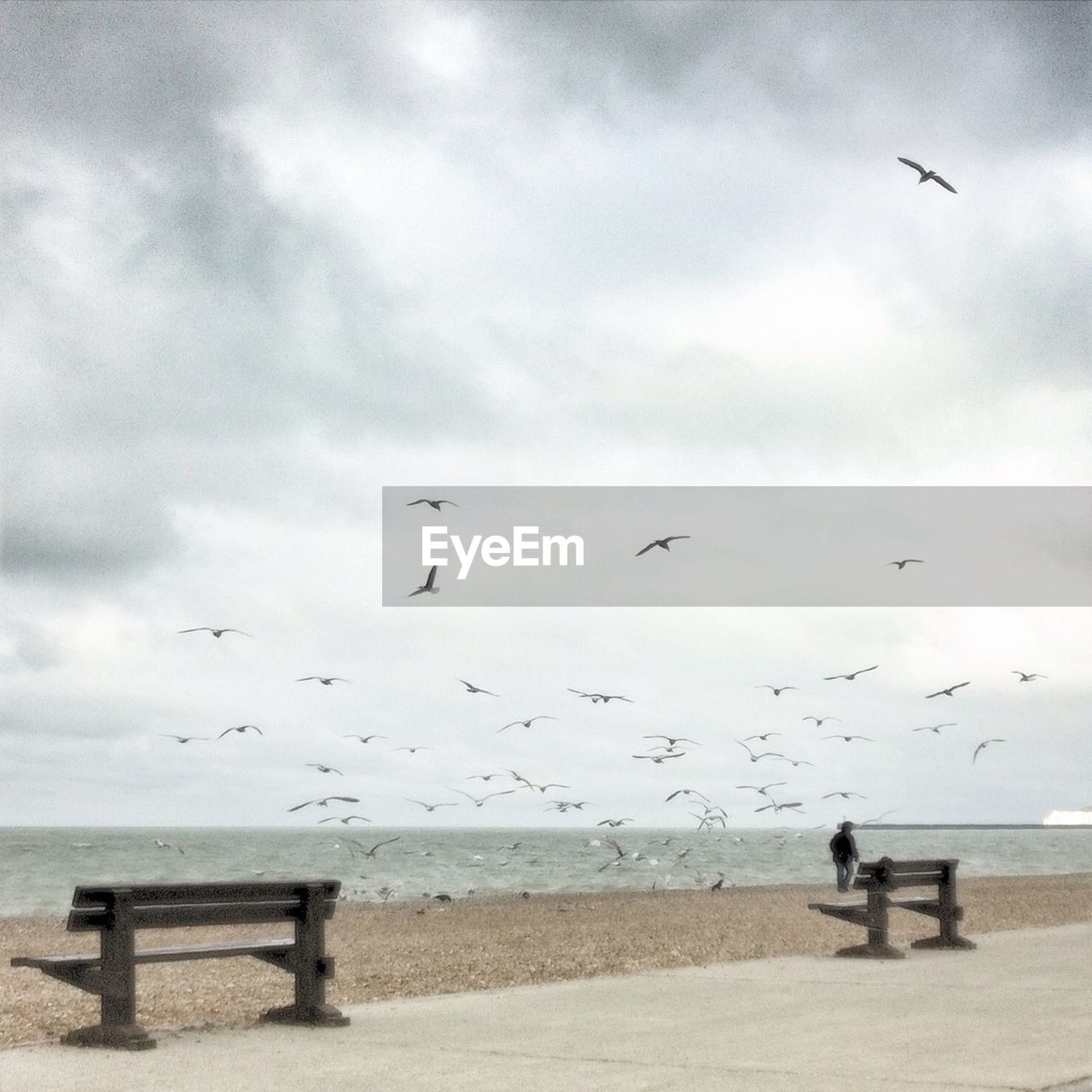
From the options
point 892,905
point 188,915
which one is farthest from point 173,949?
point 892,905

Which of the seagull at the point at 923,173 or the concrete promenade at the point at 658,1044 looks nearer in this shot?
the concrete promenade at the point at 658,1044

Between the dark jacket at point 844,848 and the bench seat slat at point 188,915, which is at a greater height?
the bench seat slat at point 188,915

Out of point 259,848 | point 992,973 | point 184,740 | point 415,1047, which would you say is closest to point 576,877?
point 184,740

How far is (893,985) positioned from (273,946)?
5.08 meters

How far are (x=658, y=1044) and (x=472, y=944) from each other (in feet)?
A: 30.7

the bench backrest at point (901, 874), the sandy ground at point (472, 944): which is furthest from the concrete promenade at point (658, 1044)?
the bench backrest at point (901, 874)

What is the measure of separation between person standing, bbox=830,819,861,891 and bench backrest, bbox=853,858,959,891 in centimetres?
661

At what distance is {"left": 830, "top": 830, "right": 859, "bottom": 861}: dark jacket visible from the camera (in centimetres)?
2167

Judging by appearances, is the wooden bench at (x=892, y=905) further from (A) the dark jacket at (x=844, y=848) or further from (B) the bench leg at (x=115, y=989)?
(B) the bench leg at (x=115, y=989)

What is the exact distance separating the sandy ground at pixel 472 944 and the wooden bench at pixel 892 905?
2.59 ft

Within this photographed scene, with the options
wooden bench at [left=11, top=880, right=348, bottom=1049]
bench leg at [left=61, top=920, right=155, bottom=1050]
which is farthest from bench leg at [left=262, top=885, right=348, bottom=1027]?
bench leg at [left=61, top=920, right=155, bottom=1050]

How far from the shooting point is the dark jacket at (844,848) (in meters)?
21.7

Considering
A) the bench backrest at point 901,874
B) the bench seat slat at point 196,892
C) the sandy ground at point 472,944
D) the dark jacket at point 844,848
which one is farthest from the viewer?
the dark jacket at point 844,848

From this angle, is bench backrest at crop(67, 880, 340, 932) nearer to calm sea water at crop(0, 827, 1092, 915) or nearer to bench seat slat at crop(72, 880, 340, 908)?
bench seat slat at crop(72, 880, 340, 908)
